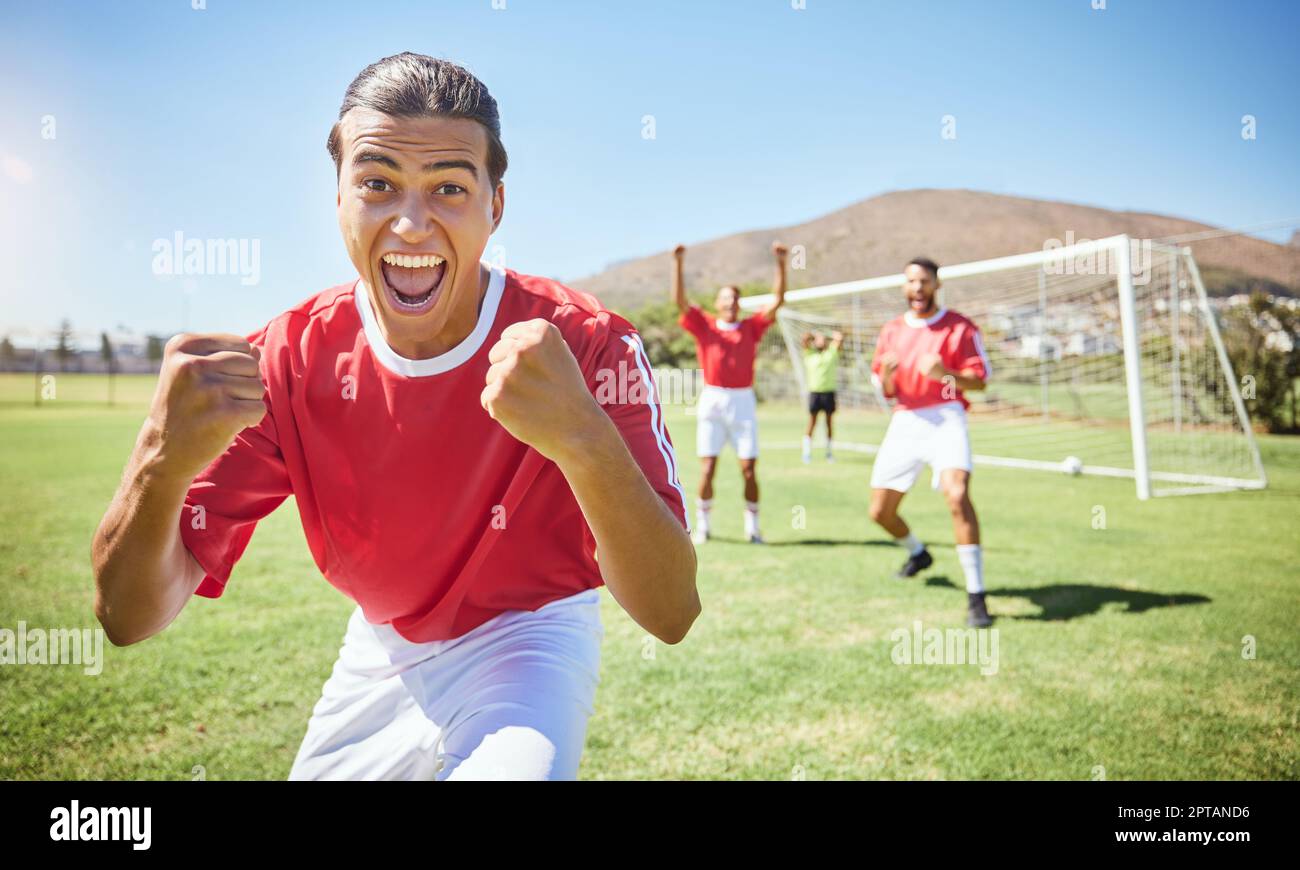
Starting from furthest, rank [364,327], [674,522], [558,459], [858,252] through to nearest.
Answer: [858,252]
[364,327]
[674,522]
[558,459]

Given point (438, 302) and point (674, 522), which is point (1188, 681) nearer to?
point (674, 522)

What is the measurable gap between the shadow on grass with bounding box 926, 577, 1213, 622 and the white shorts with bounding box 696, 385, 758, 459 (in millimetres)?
2647

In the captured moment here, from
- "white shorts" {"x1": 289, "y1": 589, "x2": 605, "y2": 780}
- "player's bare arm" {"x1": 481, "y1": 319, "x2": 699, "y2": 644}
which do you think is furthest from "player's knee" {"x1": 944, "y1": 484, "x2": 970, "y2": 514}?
"player's bare arm" {"x1": 481, "y1": 319, "x2": 699, "y2": 644}

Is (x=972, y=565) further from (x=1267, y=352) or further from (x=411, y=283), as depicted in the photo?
(x=1267, y=352)

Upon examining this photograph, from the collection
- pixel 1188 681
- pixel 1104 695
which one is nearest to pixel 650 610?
pixel 1104 695

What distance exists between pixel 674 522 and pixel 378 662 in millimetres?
1127

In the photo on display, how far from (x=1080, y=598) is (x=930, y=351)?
223cm

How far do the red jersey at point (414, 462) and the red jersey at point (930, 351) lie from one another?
4.62m

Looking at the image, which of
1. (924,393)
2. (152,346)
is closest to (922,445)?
(924,393)

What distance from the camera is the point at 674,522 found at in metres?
1.66

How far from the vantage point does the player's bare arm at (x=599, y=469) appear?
1.46m

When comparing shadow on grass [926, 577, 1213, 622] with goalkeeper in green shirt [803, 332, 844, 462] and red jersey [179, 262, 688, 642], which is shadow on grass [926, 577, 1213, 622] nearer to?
red jersey [179, 262, 688, 642]

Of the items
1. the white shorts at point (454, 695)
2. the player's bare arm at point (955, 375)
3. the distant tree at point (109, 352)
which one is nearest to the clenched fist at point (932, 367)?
the player's bare arm at point (955, 375)

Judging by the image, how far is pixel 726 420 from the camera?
28.2 feet
